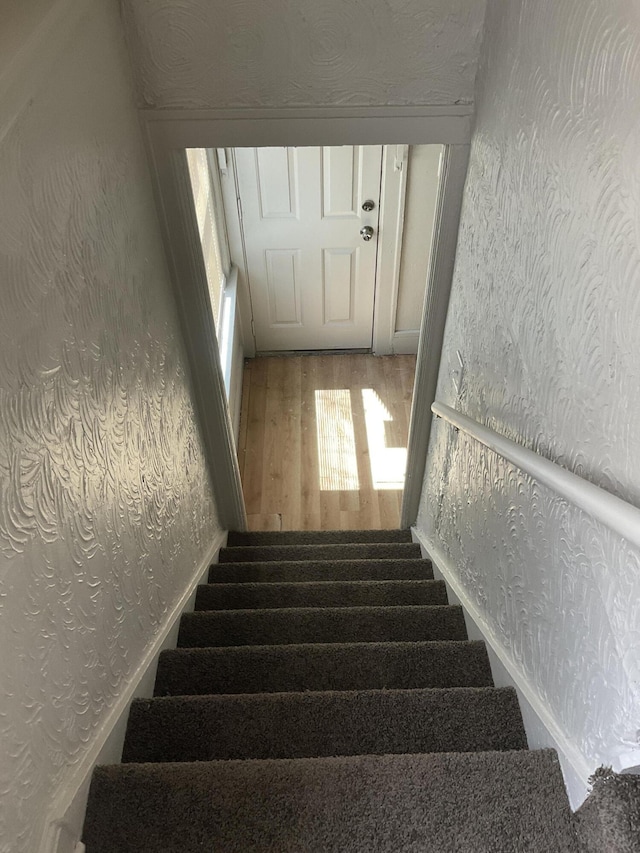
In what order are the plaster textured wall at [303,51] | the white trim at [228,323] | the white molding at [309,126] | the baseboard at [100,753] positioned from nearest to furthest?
the baseboard at [100,753]
the plaster textured wall at [303,51]
the white molding at [309,126]
the white trim at [228,323]

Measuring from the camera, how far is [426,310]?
2.21m

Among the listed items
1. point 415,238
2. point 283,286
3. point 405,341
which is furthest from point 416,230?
point 283,286

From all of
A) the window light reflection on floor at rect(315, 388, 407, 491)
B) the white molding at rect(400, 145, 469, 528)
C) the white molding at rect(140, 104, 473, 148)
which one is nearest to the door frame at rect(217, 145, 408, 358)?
the window light reflection on floor at rect(315, 388, 407, 491)

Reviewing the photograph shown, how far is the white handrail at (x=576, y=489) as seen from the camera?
33.2 inches

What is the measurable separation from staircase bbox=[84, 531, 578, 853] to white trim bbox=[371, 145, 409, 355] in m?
2.54

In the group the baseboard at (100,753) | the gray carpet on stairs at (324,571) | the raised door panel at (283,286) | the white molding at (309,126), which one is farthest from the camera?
the raised door panel at (283,286)

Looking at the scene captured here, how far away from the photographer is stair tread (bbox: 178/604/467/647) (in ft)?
6.19

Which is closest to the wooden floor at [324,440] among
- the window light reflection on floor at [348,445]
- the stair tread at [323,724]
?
the window light reflection on floor at [348,445]

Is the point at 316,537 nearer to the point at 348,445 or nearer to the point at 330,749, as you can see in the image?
the point at 348,445

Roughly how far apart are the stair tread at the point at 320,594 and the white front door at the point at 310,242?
2.47 m

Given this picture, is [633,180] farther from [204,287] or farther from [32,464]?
[204,287]

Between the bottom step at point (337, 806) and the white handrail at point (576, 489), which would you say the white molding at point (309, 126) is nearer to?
the white handrail at point (576, 489)

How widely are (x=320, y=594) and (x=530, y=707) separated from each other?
99 centimetres

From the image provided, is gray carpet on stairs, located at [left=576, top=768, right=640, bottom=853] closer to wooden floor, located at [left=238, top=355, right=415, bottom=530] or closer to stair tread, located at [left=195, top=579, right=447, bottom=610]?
stair tread, located at [left=195, top=579, right=447, bottom=610]
